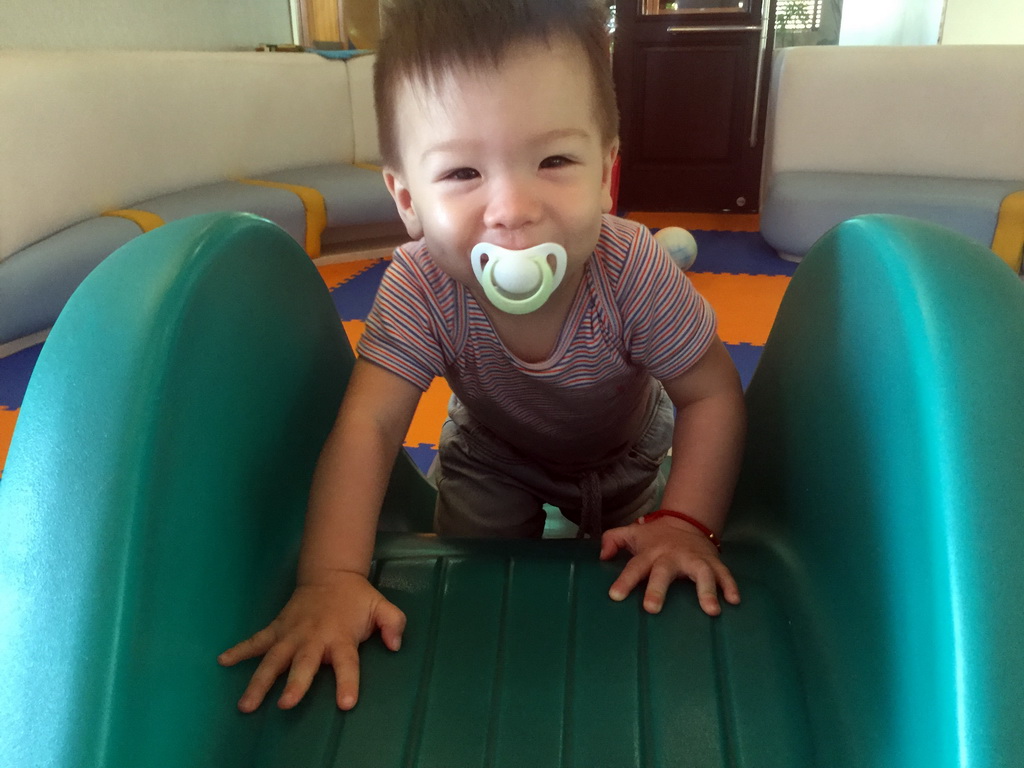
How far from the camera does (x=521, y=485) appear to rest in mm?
946

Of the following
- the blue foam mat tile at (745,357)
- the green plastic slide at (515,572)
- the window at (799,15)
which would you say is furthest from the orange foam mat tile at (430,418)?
the window at (799,15)

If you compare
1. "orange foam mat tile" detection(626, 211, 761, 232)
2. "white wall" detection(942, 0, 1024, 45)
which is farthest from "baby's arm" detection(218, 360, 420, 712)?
"white wall" detection(942, 0, 1024, 45)

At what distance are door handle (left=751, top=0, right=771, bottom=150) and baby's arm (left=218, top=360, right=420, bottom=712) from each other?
9.68 feet

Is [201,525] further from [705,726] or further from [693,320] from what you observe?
[693,320]

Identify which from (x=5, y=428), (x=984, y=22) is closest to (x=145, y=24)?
(x=5, y=428)

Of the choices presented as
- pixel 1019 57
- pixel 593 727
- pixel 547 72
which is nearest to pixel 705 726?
pixel 593 727

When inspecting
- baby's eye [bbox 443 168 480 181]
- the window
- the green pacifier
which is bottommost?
the green pacifier

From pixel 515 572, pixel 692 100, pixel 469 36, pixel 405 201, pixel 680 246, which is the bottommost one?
pixel 680 246

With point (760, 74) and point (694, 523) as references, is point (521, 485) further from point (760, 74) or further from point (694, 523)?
point (760, 74)

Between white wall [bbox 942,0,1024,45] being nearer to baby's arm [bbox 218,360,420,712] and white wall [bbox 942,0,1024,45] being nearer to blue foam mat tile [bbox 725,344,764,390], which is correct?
blue foam mat tile [bbox 725,344,764,390]

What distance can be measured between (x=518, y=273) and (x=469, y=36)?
0.18 m

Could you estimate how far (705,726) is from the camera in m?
0.47

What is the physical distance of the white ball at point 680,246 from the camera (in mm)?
2309

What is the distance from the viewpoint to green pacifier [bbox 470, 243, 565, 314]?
0.58 metres
